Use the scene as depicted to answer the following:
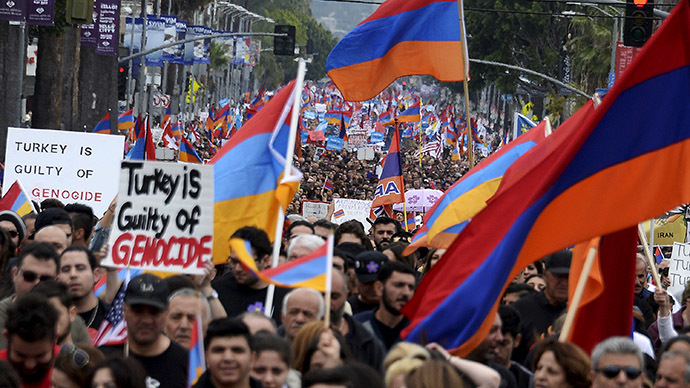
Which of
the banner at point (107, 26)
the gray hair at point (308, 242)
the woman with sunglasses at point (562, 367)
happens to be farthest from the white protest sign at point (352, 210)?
the banner at point (107, 26)

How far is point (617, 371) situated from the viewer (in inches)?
264

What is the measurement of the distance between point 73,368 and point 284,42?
33458mm

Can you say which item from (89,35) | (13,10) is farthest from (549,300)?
(89,35)

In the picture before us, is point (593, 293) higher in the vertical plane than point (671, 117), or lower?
lower

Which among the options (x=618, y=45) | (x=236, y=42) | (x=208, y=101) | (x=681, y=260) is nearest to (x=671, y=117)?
(x=681, y=260)

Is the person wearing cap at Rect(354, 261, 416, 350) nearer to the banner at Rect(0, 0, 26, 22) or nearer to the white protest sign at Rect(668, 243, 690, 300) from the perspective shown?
the white protest sign at Rect(668, 243, 690, 300)

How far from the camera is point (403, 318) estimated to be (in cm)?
852

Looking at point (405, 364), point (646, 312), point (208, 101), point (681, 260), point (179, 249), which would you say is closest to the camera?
point (405, 364)

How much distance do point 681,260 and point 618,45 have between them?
20.2m

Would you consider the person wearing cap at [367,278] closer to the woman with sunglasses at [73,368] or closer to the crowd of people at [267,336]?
the crowd of people at [267,336]

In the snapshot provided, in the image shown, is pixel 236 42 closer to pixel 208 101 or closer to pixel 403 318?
pixel 208 101

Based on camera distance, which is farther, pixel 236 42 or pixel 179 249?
pixel 236 42

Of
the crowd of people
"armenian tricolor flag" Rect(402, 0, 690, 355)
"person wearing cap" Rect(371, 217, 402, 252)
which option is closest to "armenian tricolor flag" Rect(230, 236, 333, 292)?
the crowd of people

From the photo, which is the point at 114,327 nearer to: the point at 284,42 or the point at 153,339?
the point at 153,339
